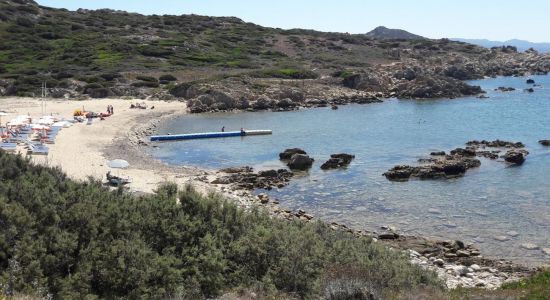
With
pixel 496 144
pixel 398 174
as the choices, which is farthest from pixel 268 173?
pixel 496 144

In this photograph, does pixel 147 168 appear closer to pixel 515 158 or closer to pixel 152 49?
pixel 515 158

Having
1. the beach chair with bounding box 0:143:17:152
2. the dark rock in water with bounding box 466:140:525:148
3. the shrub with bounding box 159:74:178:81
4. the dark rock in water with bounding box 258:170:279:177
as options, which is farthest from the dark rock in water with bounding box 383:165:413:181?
the shrub with bounding box 159:74:178:81

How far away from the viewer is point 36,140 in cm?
3628

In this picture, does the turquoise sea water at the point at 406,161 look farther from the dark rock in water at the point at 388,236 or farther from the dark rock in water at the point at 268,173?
the dark rock in water at the point at 268,173

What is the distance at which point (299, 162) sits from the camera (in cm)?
3472

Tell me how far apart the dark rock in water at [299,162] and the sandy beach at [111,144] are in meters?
5.31

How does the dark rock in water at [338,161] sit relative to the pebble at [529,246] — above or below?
above

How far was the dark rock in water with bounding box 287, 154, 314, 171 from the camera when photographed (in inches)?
1364

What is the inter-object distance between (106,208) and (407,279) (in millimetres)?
7390

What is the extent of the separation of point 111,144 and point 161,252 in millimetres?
28487

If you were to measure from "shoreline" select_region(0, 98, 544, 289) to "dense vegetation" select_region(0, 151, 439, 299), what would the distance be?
5.52 meters

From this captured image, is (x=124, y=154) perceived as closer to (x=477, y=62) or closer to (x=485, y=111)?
(x=485, y=111)

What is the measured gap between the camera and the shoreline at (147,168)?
62.2 ft

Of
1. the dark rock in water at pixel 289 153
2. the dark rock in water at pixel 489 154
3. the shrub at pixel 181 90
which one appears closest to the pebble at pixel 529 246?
the dark rock in water at pixel 489 154
